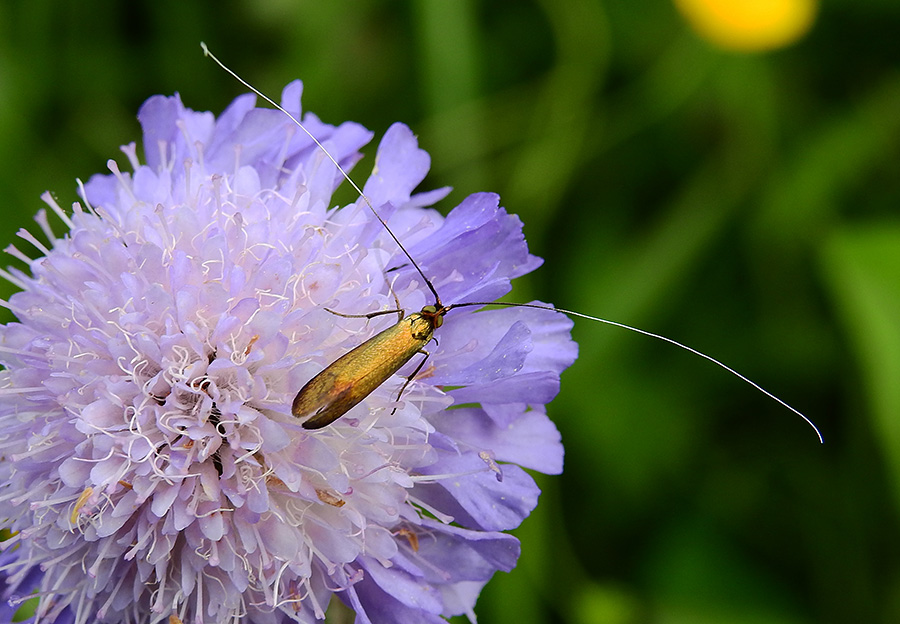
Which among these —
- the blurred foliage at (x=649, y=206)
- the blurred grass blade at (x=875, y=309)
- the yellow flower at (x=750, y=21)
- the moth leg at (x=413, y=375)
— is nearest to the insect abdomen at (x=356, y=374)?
the moth leg at (x=413, y=375)

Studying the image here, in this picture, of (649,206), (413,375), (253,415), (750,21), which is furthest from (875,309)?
(253,415)

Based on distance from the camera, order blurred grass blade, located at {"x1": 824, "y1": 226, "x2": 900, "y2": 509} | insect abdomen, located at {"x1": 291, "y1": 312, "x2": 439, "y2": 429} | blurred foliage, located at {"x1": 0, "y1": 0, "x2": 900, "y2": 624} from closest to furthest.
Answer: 1. insect abdomen, located at {"x1": 291, "y1": 312, "x2": 439, "y2": 429}
2. blurred grass blade, located at {"x1": 824, "y1": 226, "x2": 900, "y2": 509}
3. blurred foliage, located at {"x1": 0, "y1": 0, "x2": 900, "y2": 624}

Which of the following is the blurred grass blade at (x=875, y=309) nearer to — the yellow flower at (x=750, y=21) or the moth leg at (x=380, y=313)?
the yellow flower at (x=750, y=21)

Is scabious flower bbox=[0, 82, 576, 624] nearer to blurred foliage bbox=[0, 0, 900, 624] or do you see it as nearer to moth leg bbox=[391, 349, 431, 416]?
moth leg bbox=[391, 349, 431, 416]

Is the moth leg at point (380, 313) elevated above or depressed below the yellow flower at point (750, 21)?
below

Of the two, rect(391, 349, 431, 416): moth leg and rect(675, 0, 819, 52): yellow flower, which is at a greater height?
rect(675, 0, 819, 52): yellow flower

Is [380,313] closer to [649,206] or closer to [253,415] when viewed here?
[253,415]

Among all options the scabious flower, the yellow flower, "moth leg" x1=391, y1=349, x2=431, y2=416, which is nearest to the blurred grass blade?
the yellow flower
